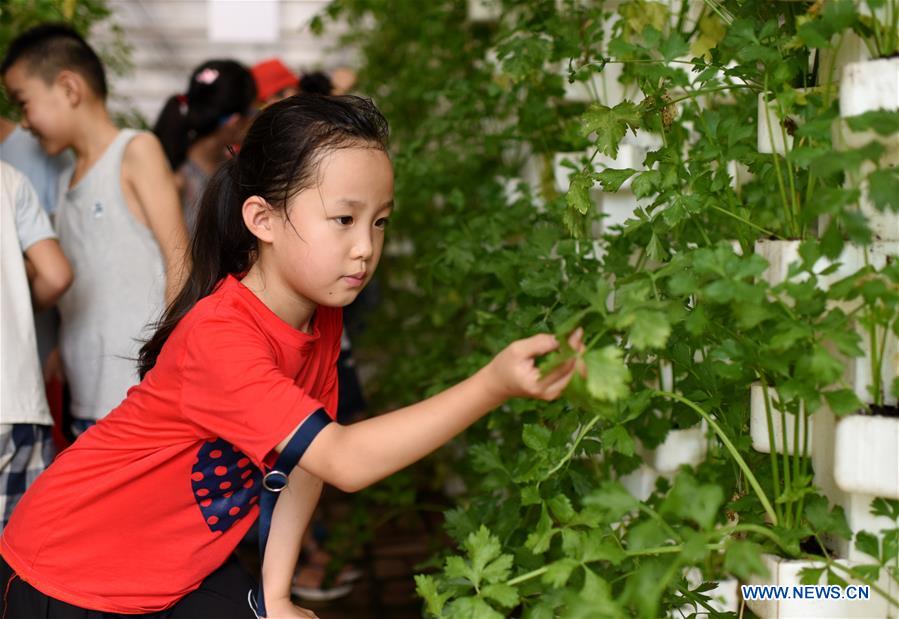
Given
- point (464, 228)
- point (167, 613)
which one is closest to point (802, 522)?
point (167, 613)

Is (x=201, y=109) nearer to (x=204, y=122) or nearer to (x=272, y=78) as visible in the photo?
(x=204, y=122)

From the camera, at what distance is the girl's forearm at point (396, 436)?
1131mm

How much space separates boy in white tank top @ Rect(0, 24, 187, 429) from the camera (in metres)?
2.39

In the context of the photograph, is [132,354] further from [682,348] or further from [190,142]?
[682,348]

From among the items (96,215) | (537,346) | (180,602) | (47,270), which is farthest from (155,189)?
(537,346)

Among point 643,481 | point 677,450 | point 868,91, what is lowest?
point 643,481

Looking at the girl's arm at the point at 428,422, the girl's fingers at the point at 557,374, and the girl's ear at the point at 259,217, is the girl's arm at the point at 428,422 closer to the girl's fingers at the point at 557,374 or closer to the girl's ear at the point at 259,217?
the girl's fingers at the point at 557,374

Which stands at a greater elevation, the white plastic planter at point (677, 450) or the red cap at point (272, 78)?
the red cap at point (272, 78)

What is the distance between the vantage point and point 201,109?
127 inches

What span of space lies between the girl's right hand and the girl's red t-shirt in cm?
42

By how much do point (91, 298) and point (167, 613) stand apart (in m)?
1.14

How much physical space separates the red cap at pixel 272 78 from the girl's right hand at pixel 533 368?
8.86 ft

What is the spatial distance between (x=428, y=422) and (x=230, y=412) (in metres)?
0.28

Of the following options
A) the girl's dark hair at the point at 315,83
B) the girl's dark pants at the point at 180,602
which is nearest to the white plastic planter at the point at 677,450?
the girl's dark pants at the point at 180,602
